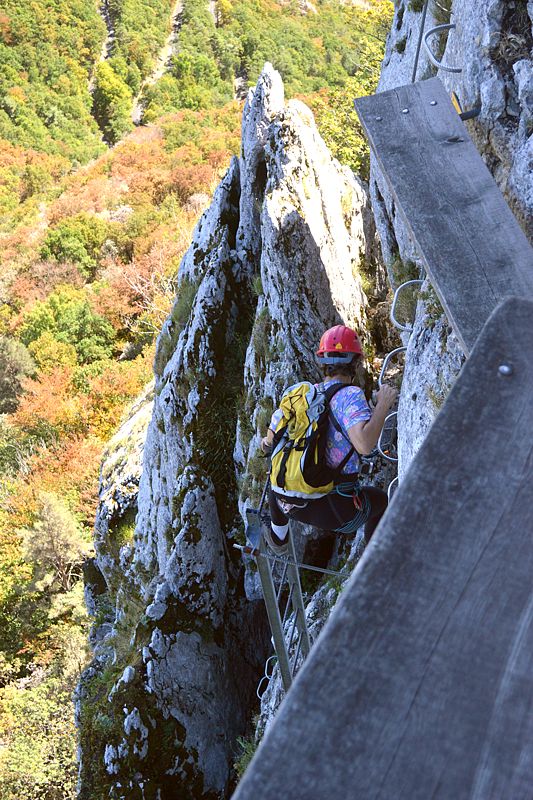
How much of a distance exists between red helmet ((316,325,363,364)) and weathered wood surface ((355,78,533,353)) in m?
1.94

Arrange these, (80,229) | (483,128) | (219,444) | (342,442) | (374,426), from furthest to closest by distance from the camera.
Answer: (80,229), (219,444), (342,442), (374,426), (483,128)

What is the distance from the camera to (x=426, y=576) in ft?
4.04

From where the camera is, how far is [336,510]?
5.29 meters

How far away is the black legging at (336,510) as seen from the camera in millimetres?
5297

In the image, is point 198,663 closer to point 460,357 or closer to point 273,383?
point 273,383

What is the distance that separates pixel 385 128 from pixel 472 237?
96cm

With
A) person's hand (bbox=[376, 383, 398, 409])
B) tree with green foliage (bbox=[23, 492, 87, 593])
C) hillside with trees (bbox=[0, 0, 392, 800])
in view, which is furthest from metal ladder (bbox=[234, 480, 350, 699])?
tree with green foliage (bbox=[23, 492, 87, 593])

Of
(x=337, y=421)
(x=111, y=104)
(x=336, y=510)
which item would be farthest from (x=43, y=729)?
(x=111, y=104)

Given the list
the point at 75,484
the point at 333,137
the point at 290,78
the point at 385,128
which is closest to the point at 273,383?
the point at 385,128

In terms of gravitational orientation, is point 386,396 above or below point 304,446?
above

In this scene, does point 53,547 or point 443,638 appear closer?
point 443,638

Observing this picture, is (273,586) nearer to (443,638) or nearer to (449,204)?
(449,204)

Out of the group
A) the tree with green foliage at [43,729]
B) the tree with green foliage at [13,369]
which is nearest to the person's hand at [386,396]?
the tree with green foliage at [43,729]

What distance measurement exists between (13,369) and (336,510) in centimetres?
3246
